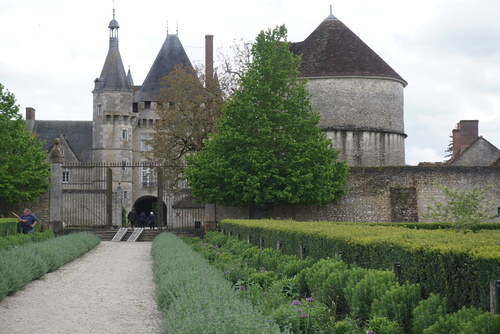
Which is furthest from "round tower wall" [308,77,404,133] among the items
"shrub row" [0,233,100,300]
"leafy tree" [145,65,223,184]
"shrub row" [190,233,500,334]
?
"shrub row" [190,233,500,334]

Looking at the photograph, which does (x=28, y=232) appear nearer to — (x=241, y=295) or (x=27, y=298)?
(x=27, y=298)

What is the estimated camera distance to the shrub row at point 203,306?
540 centimetres

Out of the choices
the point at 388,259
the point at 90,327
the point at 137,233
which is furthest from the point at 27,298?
the point at 137,233

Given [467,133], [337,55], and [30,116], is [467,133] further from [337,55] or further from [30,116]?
[30,116]

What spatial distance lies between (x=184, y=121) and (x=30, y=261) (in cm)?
1995

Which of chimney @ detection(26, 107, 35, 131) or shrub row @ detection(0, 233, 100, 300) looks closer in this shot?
shrub row @ detection(0, 233, 100, 300)

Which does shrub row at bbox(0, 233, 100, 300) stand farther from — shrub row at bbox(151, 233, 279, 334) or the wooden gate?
the wooden gate

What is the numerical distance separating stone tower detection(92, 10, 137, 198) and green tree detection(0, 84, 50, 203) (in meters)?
19.6

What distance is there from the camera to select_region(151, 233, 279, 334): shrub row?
540cm

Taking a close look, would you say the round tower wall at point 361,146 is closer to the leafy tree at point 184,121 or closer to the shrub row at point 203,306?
the leafy tree at point 184,121

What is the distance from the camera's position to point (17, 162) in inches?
1143

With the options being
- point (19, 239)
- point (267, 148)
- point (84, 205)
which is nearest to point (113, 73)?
point (84, 205)

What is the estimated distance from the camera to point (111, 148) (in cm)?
5125

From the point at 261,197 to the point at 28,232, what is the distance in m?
8.12
